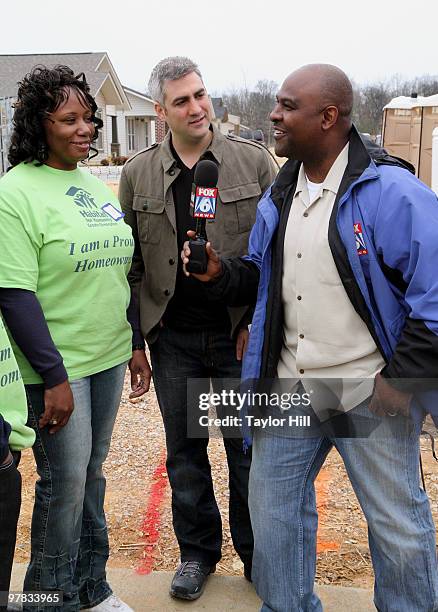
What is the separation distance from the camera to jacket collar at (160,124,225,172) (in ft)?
10.9

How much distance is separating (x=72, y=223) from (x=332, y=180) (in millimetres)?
968

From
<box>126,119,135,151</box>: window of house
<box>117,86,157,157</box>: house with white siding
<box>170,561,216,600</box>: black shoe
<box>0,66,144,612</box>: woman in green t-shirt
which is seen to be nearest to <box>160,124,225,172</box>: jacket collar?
<box>0,66,144,612</box>: woman in green t-shirt

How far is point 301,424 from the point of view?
265 cm

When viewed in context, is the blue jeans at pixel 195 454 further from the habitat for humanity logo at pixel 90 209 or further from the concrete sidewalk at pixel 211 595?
the habitat for humanity logo at pixel 90 209

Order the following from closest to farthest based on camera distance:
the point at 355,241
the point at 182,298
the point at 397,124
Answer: the point at 355,241
the point at 182,298
the point at 397,124

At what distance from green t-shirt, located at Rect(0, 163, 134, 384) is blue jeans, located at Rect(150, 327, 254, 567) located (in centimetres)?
45

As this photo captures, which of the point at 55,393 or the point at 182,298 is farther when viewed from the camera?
the point at 182,298

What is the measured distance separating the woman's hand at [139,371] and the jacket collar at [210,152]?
892mm

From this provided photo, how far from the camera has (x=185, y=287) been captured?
10.8ft

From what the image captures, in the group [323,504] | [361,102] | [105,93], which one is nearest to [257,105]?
[361,102]

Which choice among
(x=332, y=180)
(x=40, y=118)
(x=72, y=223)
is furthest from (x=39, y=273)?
(x=332, y=180)

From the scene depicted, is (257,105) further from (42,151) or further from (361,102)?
(42,151)

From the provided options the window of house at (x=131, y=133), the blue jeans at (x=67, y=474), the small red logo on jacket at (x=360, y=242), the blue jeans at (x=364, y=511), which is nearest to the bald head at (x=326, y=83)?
the small red logo on jacket at (x=360, y=242)

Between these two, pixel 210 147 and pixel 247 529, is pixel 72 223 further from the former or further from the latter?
pixel 247 529
